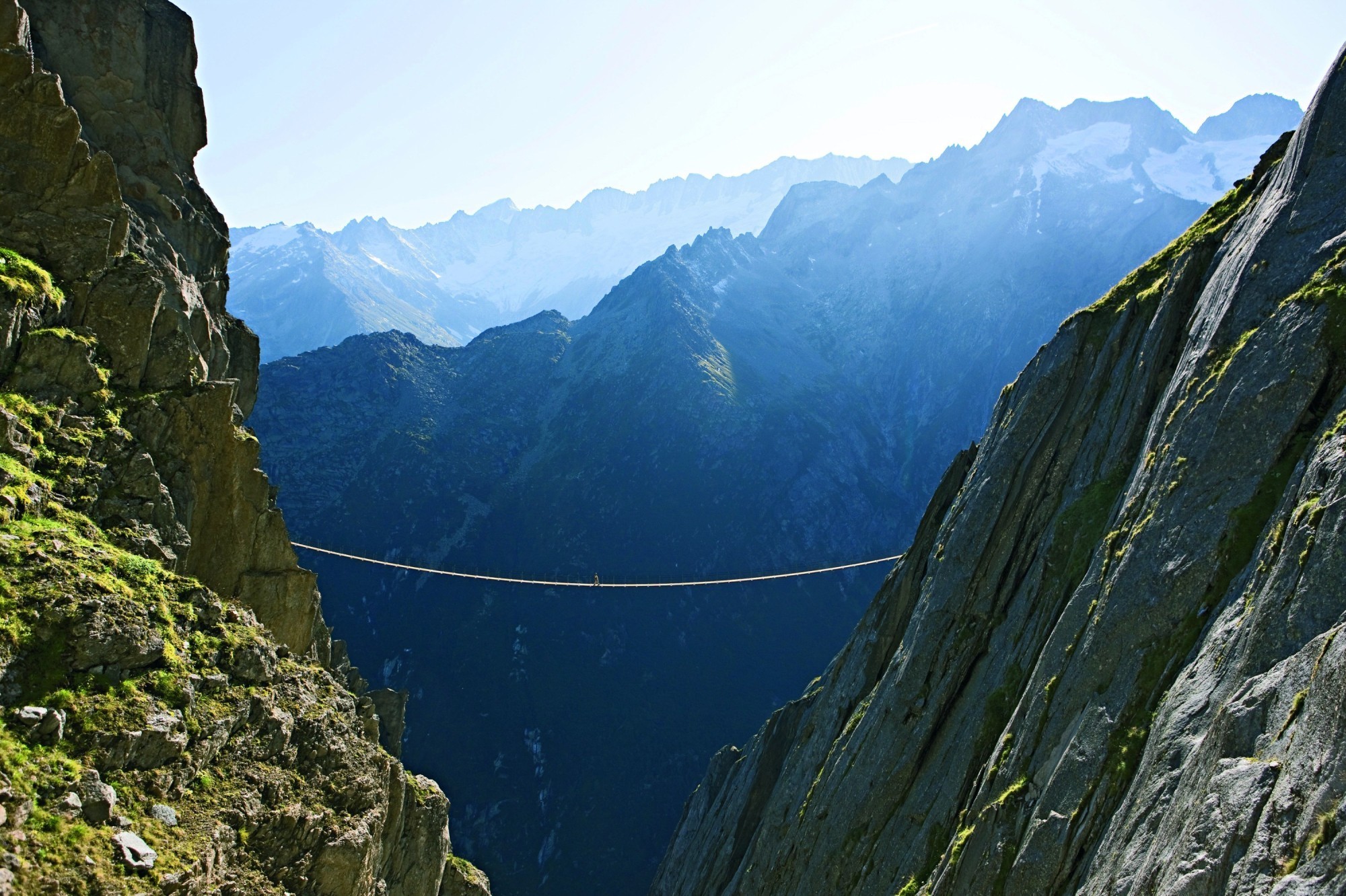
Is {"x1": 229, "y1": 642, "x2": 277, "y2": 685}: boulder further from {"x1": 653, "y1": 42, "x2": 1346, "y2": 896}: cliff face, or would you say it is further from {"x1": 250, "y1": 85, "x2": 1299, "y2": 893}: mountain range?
{"x1": 250, "y1": 85, "x2": 1299, "y2": 893}: mountain range

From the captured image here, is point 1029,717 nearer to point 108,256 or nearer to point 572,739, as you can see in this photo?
point 108,256

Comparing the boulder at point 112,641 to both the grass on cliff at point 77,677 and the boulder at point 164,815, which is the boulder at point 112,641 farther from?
the boulder at point 164,815

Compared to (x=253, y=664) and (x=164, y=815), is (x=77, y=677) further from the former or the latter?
(x=253, y=664)

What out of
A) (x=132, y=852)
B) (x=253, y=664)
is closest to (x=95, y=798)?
(x=132, y=852)

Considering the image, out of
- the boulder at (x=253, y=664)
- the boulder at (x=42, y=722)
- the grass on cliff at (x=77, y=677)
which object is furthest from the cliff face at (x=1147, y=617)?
the boulder at (x=42, y=722)

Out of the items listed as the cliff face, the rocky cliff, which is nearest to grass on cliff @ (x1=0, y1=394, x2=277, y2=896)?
the rocky cliff

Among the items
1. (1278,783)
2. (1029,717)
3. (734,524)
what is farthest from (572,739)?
(1278,783)
